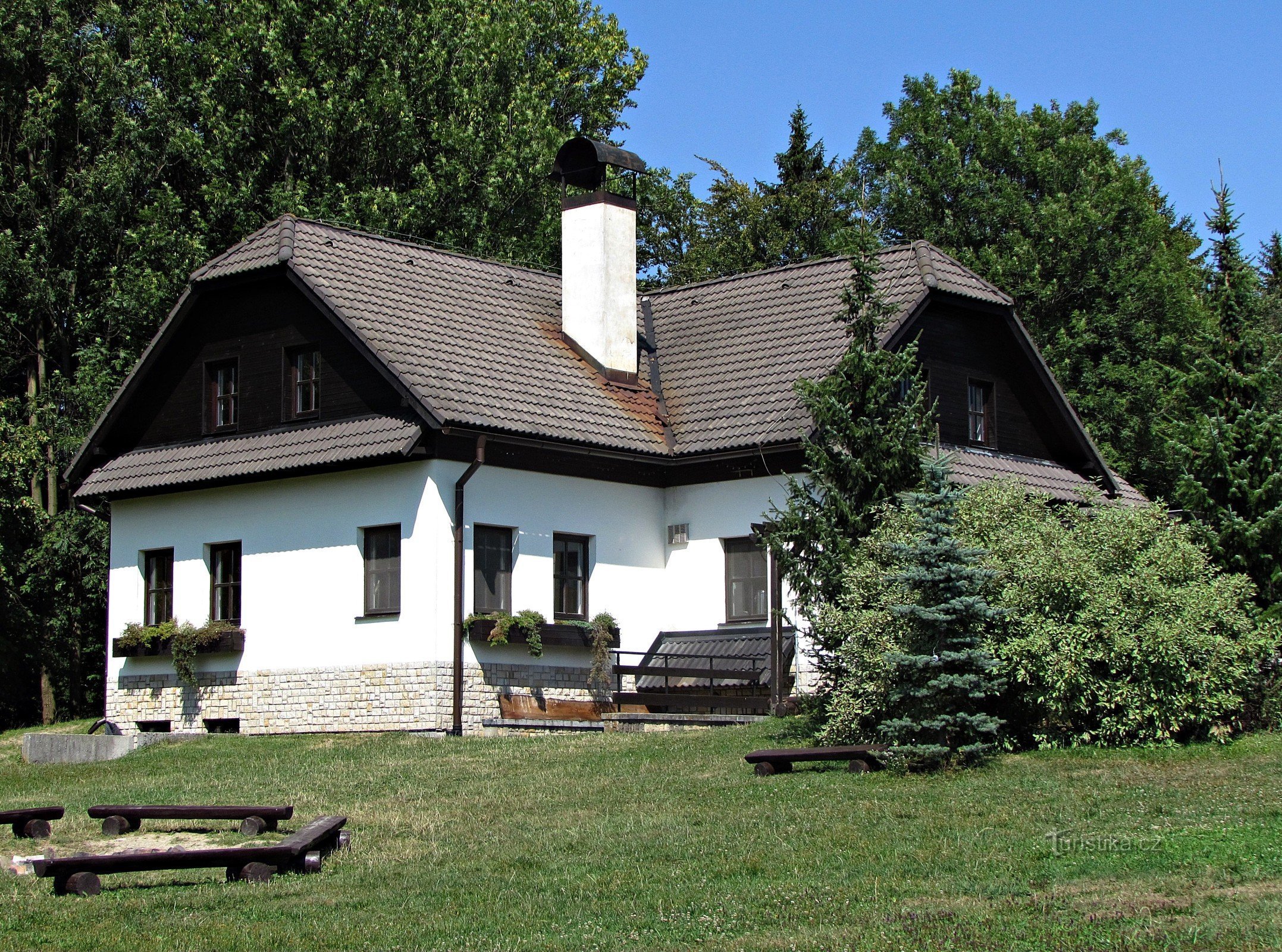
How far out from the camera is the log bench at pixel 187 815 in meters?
14.3

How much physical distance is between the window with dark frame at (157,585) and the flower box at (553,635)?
239 inches

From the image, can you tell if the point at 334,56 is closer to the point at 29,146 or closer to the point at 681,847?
the point at 29,146

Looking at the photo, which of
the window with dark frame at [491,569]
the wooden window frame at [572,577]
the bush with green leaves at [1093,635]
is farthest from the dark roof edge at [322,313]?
the bush with green leaves at [1093,635]

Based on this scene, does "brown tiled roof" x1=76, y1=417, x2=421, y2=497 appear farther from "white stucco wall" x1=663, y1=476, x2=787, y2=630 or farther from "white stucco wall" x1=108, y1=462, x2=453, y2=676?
"white stucco wall" x1=663, y1=476, x2=787, y2=630

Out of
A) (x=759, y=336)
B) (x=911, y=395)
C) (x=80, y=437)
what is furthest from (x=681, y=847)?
(x=80, y=437)

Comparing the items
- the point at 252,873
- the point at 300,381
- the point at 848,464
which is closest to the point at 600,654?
the point at 300,381

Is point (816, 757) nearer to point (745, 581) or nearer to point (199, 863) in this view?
point (199, 863)

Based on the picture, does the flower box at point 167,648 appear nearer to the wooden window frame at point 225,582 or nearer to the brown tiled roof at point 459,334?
the wooden window frame at point 225,582

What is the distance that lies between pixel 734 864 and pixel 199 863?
13.3ft

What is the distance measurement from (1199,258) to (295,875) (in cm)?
4322

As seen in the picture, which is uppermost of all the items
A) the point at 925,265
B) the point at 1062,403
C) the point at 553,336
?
the point at 925,265

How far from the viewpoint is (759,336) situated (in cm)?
2903

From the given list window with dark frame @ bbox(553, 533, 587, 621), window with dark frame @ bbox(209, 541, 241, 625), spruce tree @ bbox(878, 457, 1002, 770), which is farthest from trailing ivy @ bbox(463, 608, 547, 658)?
spruce tree @ bbox(878, 457, 1002, 770)

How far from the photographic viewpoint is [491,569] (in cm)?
2533
